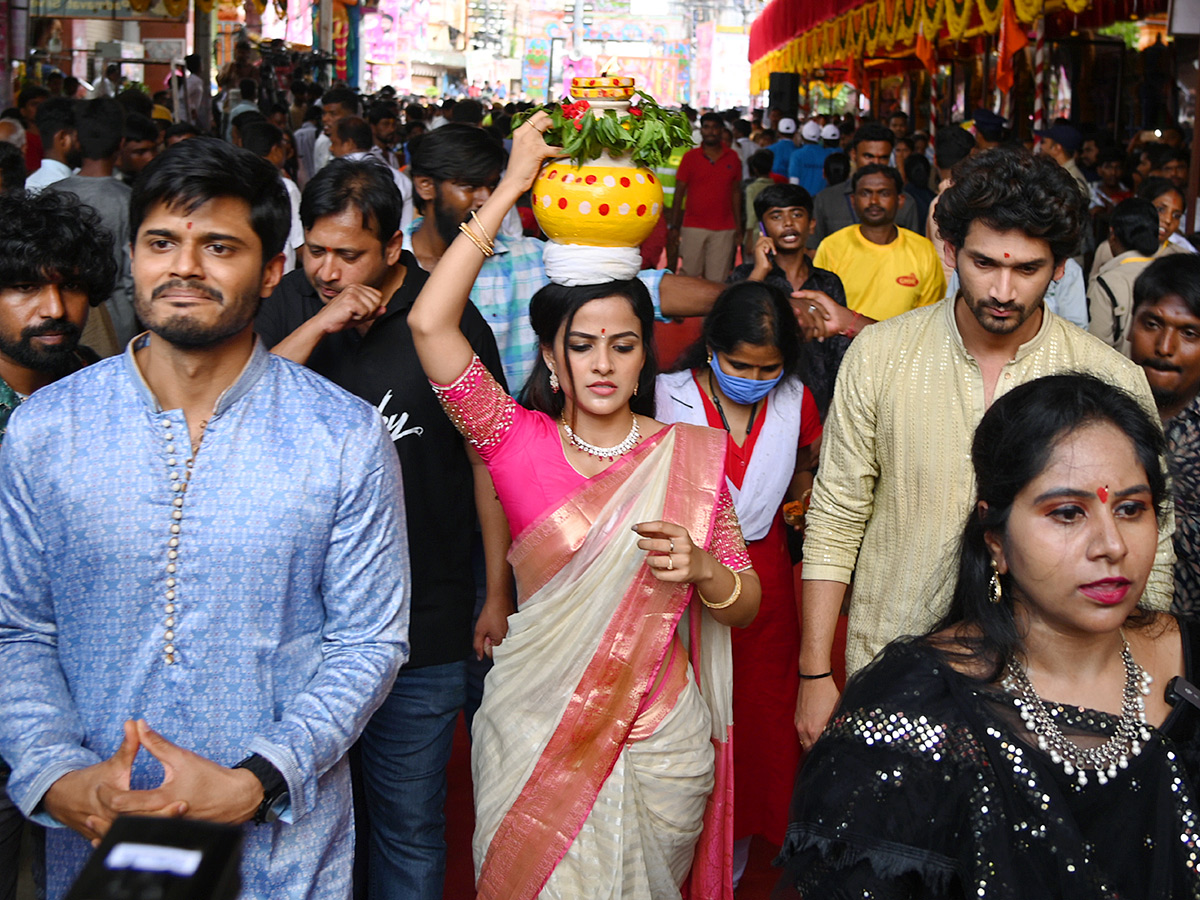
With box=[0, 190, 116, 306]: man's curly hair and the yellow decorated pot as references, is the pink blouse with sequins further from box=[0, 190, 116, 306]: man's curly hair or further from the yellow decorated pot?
box=[0, 190, 116, 306]: man's curly hair

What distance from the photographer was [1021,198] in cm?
221

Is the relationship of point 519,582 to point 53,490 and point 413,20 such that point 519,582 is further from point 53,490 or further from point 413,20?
point 413,20

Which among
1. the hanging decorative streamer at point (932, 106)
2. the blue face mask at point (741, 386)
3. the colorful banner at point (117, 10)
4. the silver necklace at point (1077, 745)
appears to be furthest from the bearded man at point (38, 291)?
the hanging decorative streamer at point (932, 106)

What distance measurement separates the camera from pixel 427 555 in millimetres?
2561

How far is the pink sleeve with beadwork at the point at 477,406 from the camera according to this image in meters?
2.35

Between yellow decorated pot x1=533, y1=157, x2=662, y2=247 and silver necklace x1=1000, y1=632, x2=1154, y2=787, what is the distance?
3.92 feet

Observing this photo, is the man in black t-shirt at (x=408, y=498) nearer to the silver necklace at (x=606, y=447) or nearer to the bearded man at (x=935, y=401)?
the silver necklace at (x=606, y=447)

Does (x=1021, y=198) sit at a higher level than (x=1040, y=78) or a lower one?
lower

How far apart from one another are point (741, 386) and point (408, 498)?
96cm

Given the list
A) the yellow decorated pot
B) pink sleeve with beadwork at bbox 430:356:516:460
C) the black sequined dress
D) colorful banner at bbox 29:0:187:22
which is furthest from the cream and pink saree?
colorful banner at bbox 29:0:187:22

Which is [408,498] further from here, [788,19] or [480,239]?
[788,19]

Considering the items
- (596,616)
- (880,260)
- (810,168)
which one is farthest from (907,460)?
(810,168)

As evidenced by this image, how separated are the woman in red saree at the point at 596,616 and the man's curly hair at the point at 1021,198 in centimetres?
65

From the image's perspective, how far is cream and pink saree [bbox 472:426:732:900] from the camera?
2236 millimetres
